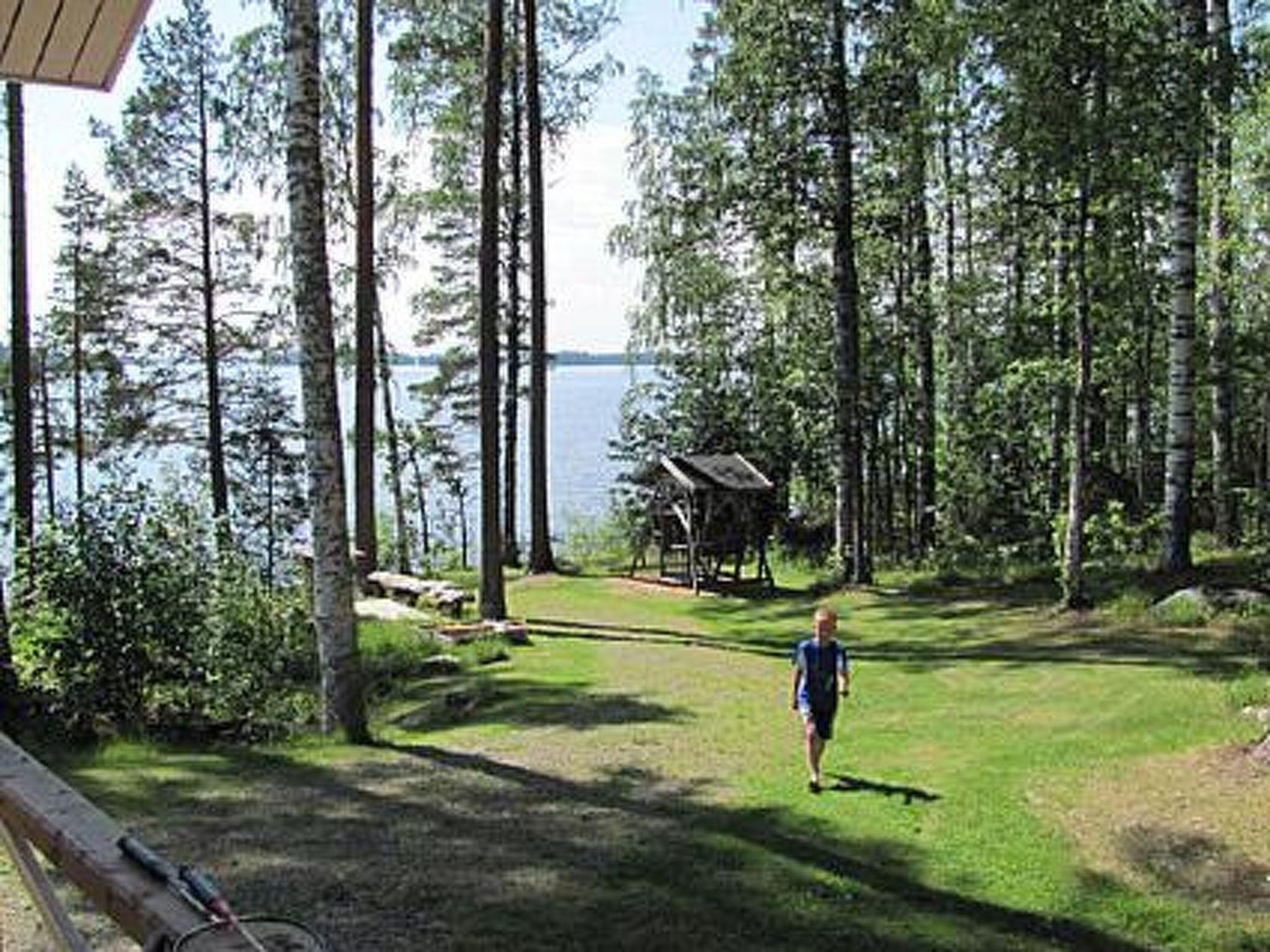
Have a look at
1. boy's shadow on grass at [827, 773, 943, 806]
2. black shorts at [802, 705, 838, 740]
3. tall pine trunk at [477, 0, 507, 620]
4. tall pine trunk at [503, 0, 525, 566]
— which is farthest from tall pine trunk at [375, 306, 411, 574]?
boy's shadow on grass at [827, 773, 943, 806]

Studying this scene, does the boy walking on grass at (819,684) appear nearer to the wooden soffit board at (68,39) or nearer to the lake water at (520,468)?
the lake water at (520,468)

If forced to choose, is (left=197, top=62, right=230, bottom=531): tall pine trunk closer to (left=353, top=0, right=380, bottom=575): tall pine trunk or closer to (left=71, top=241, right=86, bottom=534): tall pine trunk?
(left=71, top=241, right=86, bottom=534): tall pine trunk

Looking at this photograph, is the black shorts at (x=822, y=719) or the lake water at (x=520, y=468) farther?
the lake water at (x=520, y=468)

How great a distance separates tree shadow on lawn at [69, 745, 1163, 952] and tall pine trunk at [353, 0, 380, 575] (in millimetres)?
10360

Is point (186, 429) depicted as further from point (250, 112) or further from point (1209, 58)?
point (1209, 58)

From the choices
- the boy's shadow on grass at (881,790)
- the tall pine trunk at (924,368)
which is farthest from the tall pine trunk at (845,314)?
the boy's shadow on grass at (881,790)

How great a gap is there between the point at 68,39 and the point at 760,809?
6.29 metres

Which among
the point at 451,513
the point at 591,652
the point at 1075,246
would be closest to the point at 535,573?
the point at 591,652

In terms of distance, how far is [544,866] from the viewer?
22.3ft

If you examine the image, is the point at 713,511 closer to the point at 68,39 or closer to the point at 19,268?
the point at 19,268

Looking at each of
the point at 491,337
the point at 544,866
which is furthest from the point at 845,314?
the point at 544,866

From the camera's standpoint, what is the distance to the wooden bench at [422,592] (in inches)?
699

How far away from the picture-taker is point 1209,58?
13.4 meters

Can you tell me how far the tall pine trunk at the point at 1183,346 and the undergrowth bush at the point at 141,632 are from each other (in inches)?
413
